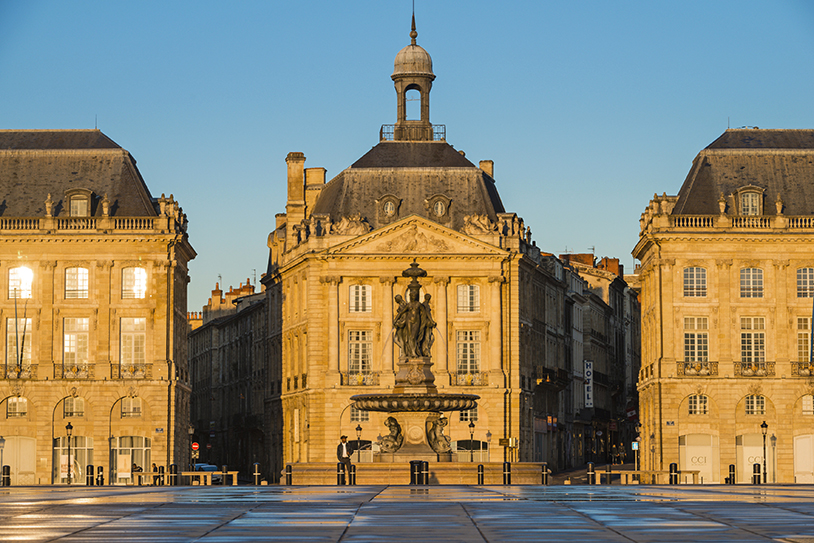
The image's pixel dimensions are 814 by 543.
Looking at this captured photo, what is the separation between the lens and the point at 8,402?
79.0 metres

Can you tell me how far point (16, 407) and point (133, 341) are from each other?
632 centimetres

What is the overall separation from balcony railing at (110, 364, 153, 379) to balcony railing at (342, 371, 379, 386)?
1082 centimetres

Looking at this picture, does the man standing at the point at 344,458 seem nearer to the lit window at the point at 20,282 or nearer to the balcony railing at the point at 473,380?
the lit window at the point at 20,282

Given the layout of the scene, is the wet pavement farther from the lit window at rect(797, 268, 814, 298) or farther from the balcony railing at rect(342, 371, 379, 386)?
the balcony railing at rect(342, 371, 379, 386)

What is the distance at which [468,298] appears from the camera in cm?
8612

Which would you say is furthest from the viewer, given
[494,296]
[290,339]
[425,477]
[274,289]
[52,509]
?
[274,289]

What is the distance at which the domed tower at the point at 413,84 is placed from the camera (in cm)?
9331

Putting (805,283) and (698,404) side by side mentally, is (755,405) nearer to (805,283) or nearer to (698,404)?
(698,404)

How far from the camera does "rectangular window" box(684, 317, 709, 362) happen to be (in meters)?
80.4

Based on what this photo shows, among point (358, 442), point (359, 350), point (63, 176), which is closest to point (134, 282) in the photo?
point (63, 176)

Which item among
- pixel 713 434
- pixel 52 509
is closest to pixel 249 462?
pixel 713 434

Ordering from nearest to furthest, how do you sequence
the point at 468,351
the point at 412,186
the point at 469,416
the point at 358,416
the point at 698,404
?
the point at 698,404 → the point at 469,416 → the point at 358,416 → the point at 468,351 → the point at 412,186

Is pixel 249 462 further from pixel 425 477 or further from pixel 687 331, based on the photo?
pixel 425 477

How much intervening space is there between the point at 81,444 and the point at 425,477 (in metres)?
38.2
